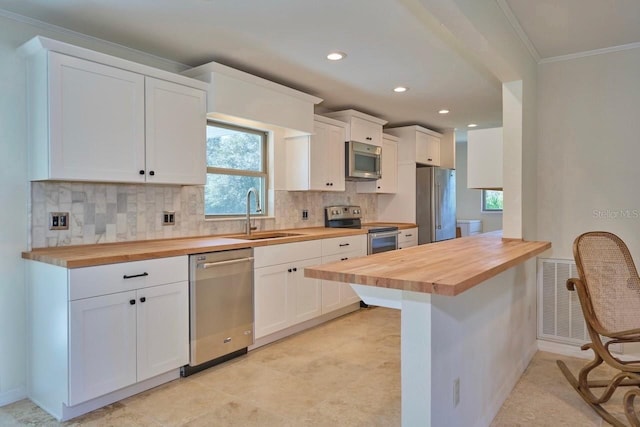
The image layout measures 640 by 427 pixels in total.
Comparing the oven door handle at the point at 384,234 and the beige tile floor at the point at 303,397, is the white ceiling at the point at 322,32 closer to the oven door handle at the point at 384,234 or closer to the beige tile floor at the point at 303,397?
the oven door handle at the point at 384,234

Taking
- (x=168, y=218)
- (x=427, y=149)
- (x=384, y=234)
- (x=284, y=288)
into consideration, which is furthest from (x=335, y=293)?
(x=427, y=149)

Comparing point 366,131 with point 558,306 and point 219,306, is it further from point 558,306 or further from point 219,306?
point 219,306

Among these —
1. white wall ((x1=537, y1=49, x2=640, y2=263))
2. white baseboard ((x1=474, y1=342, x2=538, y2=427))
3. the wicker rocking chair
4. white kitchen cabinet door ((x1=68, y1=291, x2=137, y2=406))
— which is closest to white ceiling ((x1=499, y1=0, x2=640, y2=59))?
white wall ((x1=537, y1=49, x2=640, y2=263))

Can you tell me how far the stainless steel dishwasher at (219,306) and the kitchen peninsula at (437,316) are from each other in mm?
1316

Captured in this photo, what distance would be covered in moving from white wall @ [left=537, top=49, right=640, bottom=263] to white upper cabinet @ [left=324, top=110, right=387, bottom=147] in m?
2.00

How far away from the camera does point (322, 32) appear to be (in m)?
2.71

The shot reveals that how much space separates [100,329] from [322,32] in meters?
2.31

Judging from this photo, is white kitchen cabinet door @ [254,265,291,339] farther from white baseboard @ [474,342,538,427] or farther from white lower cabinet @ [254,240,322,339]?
white baseboard @ [474,342,538,427]

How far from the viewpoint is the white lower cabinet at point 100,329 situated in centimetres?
217

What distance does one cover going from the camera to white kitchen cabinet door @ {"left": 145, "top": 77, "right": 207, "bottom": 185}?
279 centimetres

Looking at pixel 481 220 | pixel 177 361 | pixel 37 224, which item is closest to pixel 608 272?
pixel 177 361

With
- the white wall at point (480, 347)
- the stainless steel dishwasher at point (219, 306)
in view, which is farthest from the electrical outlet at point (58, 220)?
the white wall at point (480, 347)

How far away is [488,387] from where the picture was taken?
2.17 m

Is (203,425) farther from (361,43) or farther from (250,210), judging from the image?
(361,43)
